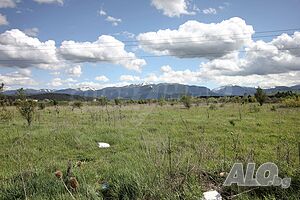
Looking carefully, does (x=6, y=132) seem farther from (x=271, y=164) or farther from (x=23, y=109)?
(x=271, y=164)

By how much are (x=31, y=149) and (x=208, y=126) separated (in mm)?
9841

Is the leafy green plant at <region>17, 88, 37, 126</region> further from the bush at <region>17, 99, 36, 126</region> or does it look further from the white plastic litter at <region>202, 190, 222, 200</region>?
the white plastic litter at <region>202, 190, 222, 200</region>

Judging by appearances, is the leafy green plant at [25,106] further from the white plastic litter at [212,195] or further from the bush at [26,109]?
the white plastic litter at [212,195]

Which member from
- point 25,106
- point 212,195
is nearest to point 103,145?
point 212,195
